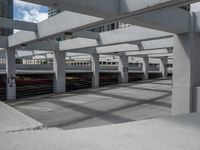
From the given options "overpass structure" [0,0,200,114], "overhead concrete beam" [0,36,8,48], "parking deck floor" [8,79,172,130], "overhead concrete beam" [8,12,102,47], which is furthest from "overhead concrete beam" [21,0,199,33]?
"overhead concrete beam" [0,36,8,48]

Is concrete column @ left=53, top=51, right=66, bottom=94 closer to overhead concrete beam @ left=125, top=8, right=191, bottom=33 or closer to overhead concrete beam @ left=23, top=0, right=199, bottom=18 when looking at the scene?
overhead concrete beam @ left=125, top=8, right=191, bottom=33

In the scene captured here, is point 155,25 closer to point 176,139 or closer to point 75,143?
point 176,139

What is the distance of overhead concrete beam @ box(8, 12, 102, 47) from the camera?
800 cm

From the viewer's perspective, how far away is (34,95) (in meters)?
19.3

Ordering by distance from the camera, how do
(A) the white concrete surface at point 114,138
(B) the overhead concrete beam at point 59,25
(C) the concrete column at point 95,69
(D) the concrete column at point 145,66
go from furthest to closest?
(D) the concrete column at point 145,66
(C) the concrete column at point 95,69
(B) the overhead concrete beam at point 59,25
(A) the white concrete surface at point 114,138

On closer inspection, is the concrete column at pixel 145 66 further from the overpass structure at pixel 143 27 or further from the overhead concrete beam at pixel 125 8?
the overhead concrete beam at pixel 125 8

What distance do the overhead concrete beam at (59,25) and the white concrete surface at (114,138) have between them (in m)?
4.86

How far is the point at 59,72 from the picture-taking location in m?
19.8

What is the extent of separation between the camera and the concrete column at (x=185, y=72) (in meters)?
8.38

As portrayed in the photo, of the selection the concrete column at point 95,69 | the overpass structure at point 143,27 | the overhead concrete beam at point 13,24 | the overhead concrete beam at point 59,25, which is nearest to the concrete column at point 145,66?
the concrete column at point 95,69

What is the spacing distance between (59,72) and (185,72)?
13278mm

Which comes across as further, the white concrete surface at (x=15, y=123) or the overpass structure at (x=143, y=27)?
the overpass structure at (x=143, y=27)

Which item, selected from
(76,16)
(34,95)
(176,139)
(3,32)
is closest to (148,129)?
(176,139)

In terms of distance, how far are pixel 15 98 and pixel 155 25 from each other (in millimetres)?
13262
